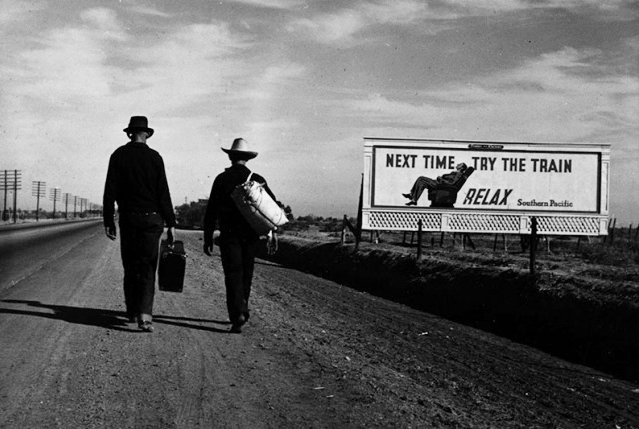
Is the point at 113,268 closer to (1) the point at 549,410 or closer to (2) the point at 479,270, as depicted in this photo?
(2) the point at 479,270

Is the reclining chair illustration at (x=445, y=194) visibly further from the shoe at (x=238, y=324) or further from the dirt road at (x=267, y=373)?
the shoe at (x=238, y=324)

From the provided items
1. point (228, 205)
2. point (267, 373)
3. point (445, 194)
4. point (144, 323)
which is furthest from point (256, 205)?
point (445, 194)

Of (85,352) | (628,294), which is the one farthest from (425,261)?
(85,352)

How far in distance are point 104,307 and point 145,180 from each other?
7.06 feet

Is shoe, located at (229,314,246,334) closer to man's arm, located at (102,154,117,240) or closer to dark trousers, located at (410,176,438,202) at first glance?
man's arm, located at (102,154,117,240)

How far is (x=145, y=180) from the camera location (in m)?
7.24

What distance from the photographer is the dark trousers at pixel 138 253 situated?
7.20m

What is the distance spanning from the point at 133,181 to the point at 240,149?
3.94 feet

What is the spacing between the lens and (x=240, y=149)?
24.7 feet

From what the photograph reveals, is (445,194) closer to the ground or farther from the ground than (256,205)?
farther from the ground

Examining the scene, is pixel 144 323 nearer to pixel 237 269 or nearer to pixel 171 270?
pixel 237 269

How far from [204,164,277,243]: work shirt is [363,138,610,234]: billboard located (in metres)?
18.3

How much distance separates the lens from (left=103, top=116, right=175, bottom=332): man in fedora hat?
23.6 feet

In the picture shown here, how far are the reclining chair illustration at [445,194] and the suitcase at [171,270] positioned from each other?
18383mm
